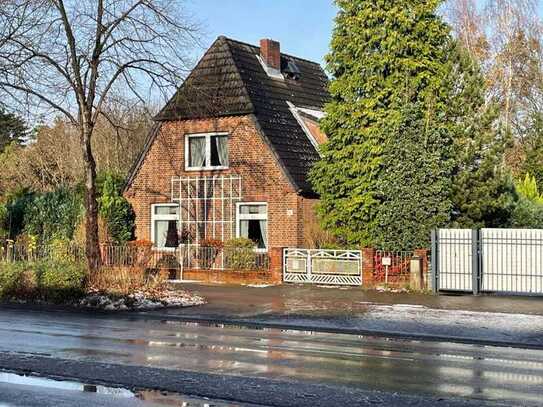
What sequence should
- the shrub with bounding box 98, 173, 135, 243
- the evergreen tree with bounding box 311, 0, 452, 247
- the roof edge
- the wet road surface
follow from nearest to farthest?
the wet road surface → the evergreen tree with bounding box 311, 0, 452, 247 → the roof edge → the shrub with bounding box 98, 173, 135, 243

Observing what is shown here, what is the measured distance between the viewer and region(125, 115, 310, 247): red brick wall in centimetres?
2877

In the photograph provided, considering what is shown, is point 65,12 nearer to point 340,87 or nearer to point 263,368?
point 340,87

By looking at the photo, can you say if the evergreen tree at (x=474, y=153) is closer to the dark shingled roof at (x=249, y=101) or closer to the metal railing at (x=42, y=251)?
the dark shingled roof at (x=249, y=101)

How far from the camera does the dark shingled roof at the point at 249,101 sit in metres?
29.6

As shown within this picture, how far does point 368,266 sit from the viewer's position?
76.7 ft

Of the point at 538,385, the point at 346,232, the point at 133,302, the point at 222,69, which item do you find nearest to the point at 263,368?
the point at 538,385

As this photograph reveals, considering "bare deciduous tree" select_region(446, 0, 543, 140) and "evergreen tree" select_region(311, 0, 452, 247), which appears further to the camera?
"bare deciduous tree" select_region(446, 0, 543, 140)

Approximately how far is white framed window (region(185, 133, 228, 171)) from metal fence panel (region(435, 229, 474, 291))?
10.9 metres

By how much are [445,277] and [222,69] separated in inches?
533

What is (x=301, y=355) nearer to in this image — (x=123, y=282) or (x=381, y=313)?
(x=381, y=313)

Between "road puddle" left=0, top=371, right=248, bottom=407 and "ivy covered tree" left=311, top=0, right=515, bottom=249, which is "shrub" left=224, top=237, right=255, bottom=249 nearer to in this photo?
"ivy covered tree" left=311, top=0, right=515, bottom=249

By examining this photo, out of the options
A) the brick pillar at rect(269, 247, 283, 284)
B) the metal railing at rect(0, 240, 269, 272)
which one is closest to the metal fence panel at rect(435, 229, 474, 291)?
the brick pillar at rect(269, 247, 283, 284)

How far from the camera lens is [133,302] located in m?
19.3

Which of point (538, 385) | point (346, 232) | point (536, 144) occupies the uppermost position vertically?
point (536, 144)
